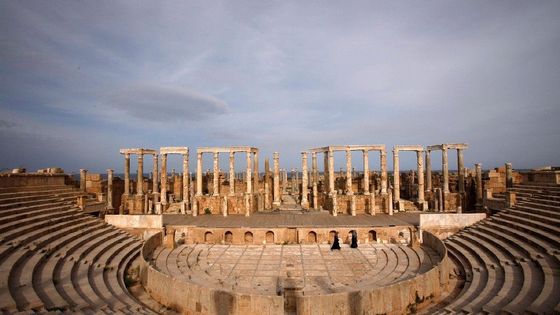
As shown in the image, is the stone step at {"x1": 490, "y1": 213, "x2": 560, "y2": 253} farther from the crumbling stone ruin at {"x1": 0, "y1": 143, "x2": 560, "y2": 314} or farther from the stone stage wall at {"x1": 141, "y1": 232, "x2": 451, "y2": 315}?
the stone stage wall at {"x1": 141, "y1": 232, "x2": 451, "y2": 315}

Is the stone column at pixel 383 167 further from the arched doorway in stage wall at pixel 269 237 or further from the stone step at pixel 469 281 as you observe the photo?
the arched doorway in stage wall at pixel 269 237

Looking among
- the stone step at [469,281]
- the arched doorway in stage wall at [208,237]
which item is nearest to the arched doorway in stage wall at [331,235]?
the stone step at [469,281]

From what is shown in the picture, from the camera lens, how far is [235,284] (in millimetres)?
12531

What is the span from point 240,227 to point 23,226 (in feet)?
33.7

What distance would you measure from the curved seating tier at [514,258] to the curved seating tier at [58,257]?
409 inches

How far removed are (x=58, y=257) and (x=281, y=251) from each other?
10.0 meters

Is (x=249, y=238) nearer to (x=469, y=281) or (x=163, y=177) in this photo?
(x=469, y=281)

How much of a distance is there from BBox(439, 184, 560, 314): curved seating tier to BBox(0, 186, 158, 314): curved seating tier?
34.1 ft

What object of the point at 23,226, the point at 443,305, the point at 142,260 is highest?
the point at 23,226

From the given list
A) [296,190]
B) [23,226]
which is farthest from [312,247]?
[296,190]

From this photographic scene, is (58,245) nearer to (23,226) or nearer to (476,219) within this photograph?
(23,226)

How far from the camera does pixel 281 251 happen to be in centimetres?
1777

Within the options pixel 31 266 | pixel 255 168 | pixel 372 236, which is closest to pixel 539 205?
pixel 372 236

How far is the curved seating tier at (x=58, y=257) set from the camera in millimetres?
8961
